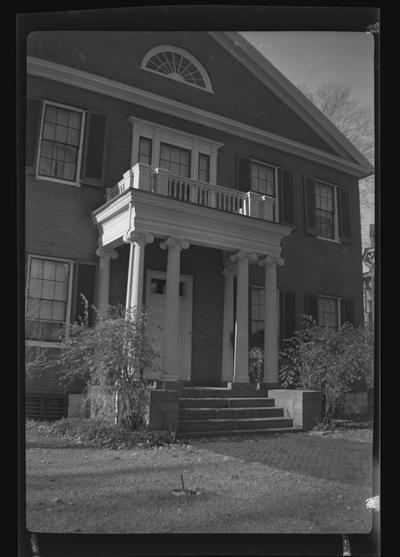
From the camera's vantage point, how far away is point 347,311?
272cm

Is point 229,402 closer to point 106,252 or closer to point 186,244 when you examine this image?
point 186,244

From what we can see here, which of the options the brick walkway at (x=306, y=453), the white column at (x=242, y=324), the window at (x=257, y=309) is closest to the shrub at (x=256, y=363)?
the white column at (x=242, y=324)

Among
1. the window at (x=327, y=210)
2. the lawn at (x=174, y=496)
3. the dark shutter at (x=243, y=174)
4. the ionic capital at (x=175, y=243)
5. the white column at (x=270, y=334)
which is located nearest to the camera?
the lawn at (x=174, y=496)

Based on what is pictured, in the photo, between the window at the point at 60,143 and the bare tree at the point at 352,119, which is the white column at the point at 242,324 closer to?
the bare tree at the point at 352,119

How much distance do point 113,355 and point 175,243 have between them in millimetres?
996

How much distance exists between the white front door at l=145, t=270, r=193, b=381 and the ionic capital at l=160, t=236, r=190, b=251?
21cm

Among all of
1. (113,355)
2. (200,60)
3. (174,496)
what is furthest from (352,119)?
(174,496)

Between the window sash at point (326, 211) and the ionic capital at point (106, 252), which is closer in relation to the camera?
the window sash at point (326, 211)

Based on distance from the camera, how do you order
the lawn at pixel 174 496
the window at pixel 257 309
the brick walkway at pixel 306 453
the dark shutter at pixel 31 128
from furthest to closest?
the window at pixel 257 309
the dark shutter at pixel 31 128
the brick walkway at pixel 306 453
the lawn at pixel 174 496

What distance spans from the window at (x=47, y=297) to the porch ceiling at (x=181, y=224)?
420 mm

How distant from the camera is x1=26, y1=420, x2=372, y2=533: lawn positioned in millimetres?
2363

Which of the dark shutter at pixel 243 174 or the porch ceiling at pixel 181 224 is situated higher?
the dark shutter at pixel 243 174

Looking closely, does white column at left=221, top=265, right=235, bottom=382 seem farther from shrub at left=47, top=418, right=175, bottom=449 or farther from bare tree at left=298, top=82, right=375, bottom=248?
bare tree at left=298, top=82, right=375, bottom=248

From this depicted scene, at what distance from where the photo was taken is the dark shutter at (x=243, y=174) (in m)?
3.24
